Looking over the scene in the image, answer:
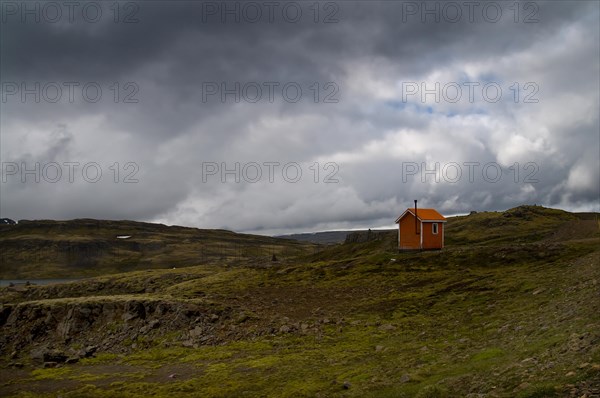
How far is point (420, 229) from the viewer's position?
2702 inches

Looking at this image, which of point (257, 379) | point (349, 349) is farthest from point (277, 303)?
A: point (257, 379)

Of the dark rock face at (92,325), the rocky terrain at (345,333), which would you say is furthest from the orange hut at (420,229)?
the dark rock face at (92,325)

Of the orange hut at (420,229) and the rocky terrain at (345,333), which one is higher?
the orange hut at (420,229)

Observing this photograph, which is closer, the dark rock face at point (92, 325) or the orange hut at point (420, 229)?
the dark rock face at point (92, 325)

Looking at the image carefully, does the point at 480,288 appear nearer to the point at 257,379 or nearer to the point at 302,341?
the point at 302,341

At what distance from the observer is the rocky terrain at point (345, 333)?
18.9 m

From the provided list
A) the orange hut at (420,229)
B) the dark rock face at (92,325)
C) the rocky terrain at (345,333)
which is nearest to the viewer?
the rocky terrain at (345,333)

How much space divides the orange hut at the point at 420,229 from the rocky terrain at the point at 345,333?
8.95 meters

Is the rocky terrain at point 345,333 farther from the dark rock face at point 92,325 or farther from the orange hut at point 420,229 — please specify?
the orange hut at point 420,229

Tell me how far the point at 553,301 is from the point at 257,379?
62.0 ft

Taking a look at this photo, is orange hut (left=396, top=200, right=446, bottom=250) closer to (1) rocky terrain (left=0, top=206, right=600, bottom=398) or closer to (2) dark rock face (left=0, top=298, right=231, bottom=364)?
(1) rocky terrain (left=0, top=206, right=600, bottom=398)

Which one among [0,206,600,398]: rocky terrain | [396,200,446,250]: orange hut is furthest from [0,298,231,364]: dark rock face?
[396,200,446,250]: orange hut

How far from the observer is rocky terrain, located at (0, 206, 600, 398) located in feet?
62.1

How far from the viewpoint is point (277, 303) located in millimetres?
46219
